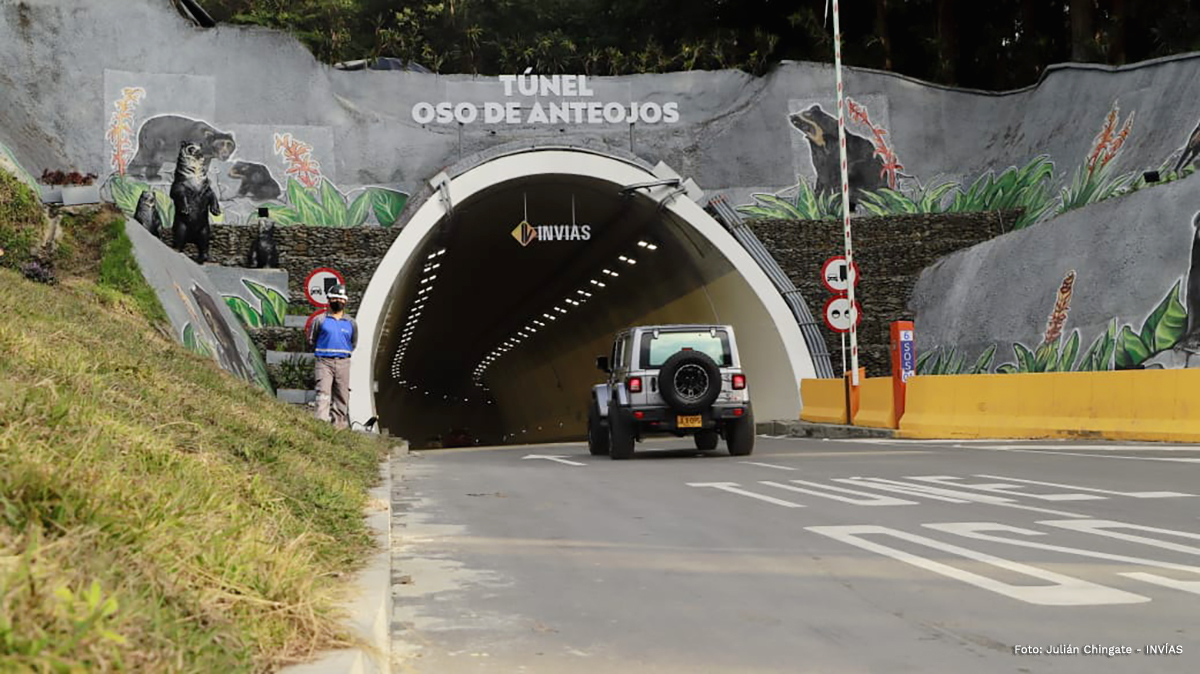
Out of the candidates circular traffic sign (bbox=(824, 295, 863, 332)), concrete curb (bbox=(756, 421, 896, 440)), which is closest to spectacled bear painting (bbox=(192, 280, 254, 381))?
concrete curb (bbox=(756, 421, 896, 440))

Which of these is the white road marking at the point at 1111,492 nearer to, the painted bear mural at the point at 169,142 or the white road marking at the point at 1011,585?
the white road marking at the point at 1011,585

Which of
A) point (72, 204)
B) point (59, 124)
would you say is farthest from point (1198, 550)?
point (59, 124)

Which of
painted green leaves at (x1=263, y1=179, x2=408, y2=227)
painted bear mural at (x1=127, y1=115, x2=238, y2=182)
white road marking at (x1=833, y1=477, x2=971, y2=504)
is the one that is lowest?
white road marking at (x1=833, y1=477, x2=971, y2=504)

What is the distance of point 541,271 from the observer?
47656 millimetres

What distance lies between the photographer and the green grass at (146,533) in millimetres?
2984

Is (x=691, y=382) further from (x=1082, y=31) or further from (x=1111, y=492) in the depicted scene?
(x=1082, y=31)

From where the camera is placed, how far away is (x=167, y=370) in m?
→ 11.1

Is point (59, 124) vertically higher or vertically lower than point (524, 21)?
lower

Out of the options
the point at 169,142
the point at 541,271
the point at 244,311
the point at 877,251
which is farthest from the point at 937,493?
Answer: the point at 541,271

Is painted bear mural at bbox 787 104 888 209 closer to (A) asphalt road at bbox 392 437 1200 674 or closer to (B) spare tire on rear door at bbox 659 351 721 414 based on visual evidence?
(B) spare tire on rear door at bbox 659 351 721 414

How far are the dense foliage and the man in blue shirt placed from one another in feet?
93.7

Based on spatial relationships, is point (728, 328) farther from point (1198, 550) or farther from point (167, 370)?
point (1198, 550)

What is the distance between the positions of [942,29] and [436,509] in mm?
43753

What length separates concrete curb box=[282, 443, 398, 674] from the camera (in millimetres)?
3794
